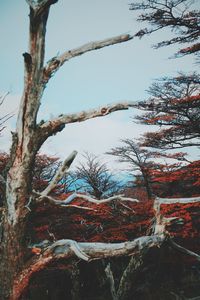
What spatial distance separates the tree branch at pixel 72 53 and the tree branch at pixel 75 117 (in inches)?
26.0

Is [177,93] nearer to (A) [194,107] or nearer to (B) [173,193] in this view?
(A) [194,107]

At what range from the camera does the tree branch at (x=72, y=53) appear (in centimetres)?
384

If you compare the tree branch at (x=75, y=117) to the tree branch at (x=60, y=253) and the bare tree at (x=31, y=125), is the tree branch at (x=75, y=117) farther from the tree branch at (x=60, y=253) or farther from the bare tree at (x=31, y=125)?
the tree branch at (x=60, y=253)

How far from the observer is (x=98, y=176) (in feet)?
60.9

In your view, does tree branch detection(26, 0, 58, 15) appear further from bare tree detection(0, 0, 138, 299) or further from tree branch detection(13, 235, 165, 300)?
tree branch detection(13, 235, 165, 300)

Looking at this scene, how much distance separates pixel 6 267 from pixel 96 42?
3446 mm

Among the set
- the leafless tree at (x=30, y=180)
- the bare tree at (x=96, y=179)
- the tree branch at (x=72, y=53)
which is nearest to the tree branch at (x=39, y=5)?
the leafless tree at (x=30, y=180)

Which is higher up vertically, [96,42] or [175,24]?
[175,24]

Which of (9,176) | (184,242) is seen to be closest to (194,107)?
(184,242)

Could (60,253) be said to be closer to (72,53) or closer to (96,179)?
(72,53)

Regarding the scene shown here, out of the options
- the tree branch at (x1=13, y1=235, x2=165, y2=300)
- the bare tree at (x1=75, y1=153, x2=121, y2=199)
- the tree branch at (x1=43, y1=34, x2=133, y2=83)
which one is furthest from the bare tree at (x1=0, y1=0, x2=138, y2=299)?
the bare tree at (x1=75, y1=153, x2=121, y2=199)

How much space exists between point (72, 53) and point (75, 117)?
3.21 ft

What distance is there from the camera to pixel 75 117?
382 cm

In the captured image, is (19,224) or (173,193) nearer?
(19,224)
